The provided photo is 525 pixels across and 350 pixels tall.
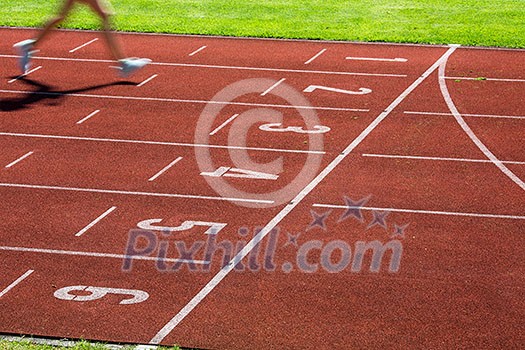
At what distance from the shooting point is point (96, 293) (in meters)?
9.22

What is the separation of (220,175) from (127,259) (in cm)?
235

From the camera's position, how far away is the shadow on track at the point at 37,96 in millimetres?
14508

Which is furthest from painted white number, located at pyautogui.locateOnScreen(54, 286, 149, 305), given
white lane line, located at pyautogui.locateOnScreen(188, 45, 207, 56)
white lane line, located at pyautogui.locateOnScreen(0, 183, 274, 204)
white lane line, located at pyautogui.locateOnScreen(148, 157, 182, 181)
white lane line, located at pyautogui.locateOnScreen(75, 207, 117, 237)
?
white lane line, located at pyautogui.locateOnScreen(188, 45, 207, 56)

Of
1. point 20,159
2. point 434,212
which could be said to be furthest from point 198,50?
point 434,212

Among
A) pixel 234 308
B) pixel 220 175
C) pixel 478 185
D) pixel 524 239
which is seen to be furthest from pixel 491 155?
pixel 234 308

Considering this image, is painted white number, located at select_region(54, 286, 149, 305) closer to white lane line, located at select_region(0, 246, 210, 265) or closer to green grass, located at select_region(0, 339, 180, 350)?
white lane line, located at select_region(0, 246, 210, 265)

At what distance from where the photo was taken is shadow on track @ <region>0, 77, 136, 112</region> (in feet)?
47.6

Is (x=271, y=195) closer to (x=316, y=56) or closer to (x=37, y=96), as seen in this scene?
(x=37, y=96)

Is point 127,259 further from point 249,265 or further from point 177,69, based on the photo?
point 177,69

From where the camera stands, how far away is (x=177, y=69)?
16.2 meters

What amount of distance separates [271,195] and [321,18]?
29.1ft

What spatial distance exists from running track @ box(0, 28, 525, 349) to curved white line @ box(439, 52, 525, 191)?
0.03 metres

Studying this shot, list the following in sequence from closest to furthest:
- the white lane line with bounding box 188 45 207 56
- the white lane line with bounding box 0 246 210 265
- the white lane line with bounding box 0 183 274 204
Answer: the white lane line with bounding box 0 246 210 265 → the white lane line with bounding box 0 183 274 204 → the white lane line with bounding box 188 45 207 56

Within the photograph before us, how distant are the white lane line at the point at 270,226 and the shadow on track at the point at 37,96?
3.90m
